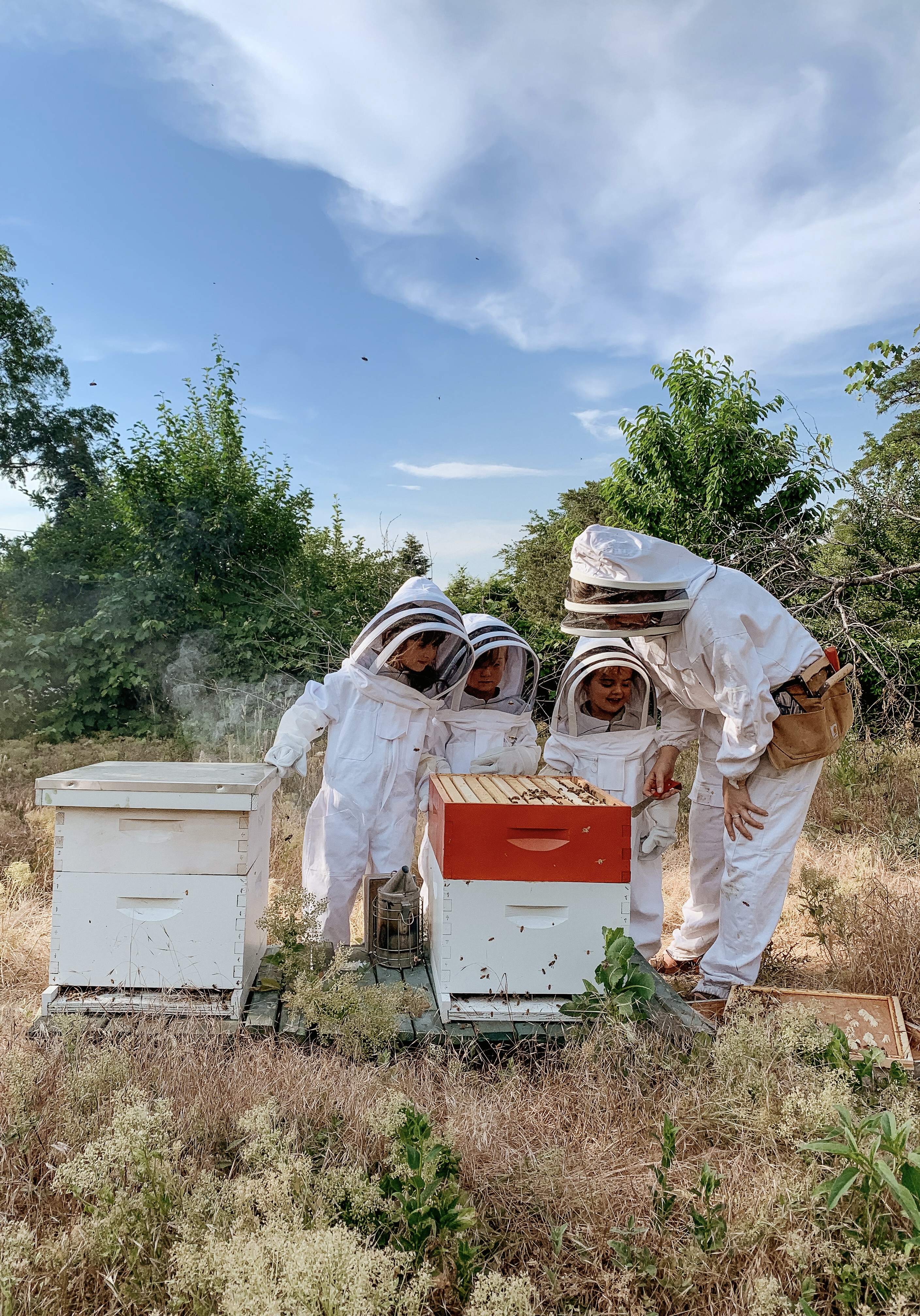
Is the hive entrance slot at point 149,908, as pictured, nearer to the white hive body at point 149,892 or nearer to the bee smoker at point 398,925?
the white hive body at point 149,892

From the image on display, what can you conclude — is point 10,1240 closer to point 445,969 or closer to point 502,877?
point 445,969

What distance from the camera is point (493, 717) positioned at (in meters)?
4.19

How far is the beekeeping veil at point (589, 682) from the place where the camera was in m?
3.98

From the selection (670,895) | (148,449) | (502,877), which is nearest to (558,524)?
(148,449)

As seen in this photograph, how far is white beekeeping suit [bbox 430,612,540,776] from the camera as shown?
4.03 m

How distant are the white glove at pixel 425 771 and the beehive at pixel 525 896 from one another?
1.29 m

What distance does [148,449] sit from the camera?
11.3 m

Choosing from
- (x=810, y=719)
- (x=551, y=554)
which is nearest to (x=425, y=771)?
(x=810, y=719)

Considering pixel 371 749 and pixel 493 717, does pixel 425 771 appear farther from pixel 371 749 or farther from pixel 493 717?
pixel 493 717

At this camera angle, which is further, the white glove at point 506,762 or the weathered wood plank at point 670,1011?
the white glove at point 506,762

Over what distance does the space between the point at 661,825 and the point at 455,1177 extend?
2.53 meters

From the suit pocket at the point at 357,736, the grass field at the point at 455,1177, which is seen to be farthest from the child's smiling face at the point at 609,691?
the grass field at the point at 455,1177

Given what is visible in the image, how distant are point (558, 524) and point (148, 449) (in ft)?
29.4

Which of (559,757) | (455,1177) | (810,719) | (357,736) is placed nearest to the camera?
(455,1177)
